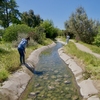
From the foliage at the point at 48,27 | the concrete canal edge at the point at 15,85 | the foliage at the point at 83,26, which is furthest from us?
the foliage at the point at 48,27

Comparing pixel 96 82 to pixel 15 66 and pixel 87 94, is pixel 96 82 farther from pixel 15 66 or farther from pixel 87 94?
pixel 15 66

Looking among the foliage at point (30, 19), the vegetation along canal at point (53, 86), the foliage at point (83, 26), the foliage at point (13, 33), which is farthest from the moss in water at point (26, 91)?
the foliage at point (30, 19)

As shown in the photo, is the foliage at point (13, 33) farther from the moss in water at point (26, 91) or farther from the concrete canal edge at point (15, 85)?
the moss in water at point (26, 91)

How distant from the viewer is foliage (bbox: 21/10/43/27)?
219ft

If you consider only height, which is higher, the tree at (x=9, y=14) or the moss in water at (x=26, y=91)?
the tree at (x=9, y=14)

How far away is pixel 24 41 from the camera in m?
13.6

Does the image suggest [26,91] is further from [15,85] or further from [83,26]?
[83,26]

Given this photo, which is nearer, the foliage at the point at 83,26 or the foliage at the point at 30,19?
the foliage at the point at 83,26

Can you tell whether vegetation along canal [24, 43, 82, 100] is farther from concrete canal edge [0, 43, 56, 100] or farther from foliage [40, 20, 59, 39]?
foliage [40, 20, 59, 39]

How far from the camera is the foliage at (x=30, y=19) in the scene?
66688 millimetres

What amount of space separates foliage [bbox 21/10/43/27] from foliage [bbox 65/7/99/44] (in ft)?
81.0

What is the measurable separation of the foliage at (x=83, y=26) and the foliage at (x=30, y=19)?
24678 millimetres

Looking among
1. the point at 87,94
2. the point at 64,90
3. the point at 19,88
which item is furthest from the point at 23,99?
the point at 87,94

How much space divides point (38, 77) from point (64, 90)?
2.88m
